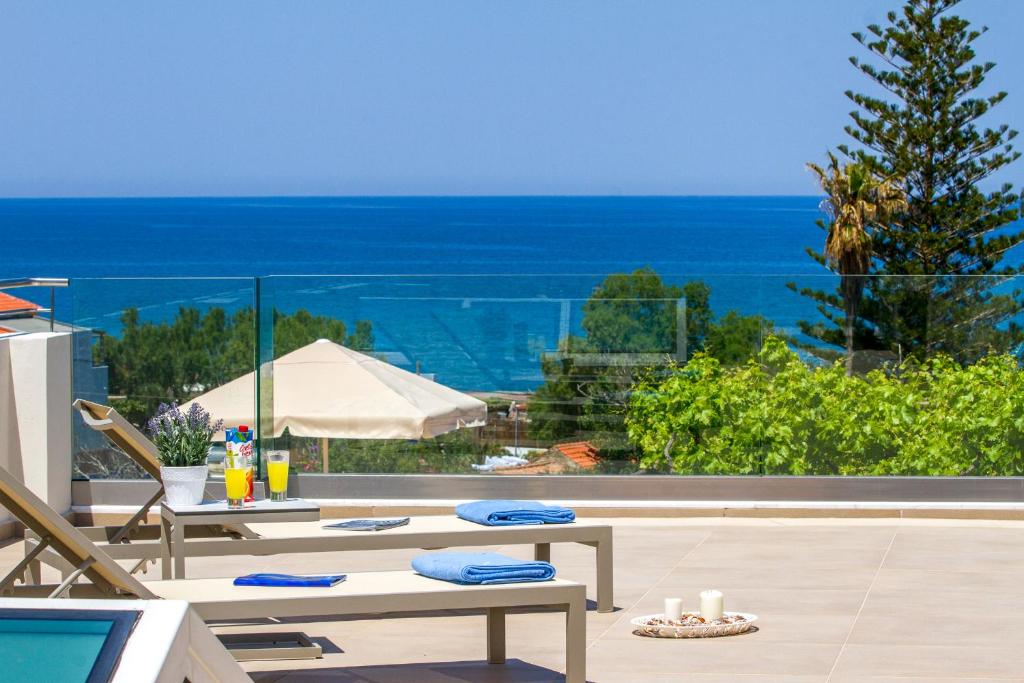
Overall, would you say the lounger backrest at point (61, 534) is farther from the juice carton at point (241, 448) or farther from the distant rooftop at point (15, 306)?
the distant rooftop at point (15, 306)

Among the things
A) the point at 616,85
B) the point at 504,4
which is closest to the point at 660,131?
the point at 616,85

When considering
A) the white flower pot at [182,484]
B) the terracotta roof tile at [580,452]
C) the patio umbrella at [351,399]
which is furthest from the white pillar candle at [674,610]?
the patio umbrella at [351,399]

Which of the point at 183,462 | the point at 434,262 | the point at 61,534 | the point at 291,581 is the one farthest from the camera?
the point at 434,262

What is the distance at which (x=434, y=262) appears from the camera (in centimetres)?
7025

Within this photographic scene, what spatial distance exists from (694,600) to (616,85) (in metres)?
66.7

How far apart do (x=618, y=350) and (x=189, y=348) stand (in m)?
2.13

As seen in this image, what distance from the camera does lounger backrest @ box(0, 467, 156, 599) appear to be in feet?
10.2

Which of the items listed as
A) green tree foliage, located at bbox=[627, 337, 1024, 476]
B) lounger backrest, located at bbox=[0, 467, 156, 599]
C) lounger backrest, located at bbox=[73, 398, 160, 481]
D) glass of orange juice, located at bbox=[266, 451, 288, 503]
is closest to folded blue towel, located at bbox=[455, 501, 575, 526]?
glass of orange juice, located at bbox=[266, 451, 288, 503]

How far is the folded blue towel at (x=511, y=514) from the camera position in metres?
4.95

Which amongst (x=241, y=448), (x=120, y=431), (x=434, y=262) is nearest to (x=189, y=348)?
(x=120, y=431)

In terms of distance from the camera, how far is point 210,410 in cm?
743

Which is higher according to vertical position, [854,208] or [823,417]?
[854,208]

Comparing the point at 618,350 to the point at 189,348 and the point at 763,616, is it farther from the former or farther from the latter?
the point at 763,616

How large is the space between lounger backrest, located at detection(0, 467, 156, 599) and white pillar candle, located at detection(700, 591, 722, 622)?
2.05 metres
